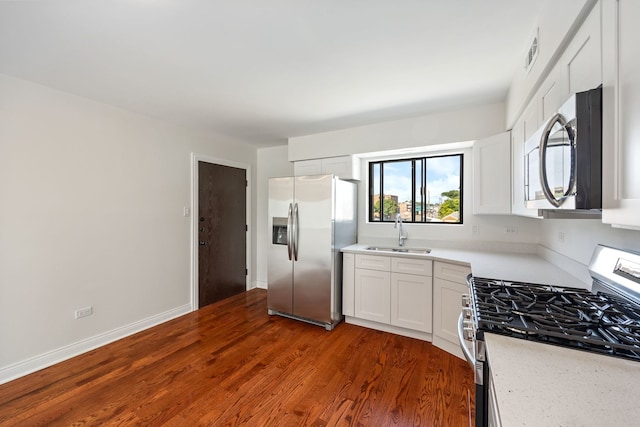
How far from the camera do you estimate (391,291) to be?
9.64 feet

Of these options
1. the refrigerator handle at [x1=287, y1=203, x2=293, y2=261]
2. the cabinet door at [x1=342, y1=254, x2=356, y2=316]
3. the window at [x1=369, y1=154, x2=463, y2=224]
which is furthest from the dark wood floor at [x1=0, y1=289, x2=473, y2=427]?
the window at [x1=369, y1=154, x2=463, y2=224]

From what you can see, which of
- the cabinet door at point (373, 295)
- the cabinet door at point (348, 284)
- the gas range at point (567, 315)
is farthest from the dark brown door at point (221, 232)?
the gas range at point (567, 315)

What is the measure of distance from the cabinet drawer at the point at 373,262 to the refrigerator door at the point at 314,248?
0.32 metres

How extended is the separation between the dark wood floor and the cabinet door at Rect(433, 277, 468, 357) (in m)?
0.12

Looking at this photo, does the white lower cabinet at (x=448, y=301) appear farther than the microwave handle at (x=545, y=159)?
Yes

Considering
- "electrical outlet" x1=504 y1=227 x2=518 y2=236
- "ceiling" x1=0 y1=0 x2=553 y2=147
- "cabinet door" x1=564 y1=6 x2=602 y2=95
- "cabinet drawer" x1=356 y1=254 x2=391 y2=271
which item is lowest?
"cabinet drawer" x1=356 y1=254 x2=391 y2=271

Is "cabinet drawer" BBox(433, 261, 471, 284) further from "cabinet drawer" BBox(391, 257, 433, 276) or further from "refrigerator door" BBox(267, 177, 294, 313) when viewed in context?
"refrigerator door" BBox(267, 177, 294, 313)

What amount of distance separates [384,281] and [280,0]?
2583mm

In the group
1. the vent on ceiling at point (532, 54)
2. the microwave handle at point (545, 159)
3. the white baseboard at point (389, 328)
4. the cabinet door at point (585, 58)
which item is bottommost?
the white baseboard at point (389, 328)

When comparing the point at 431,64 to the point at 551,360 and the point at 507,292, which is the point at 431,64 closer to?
the point at 507,292

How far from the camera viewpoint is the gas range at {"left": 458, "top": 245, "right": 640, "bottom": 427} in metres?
0.87

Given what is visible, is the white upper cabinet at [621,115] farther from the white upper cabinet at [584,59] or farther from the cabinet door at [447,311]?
the cabinet door at [447,311]

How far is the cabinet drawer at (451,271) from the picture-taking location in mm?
2484

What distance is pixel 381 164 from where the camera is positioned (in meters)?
3.74
